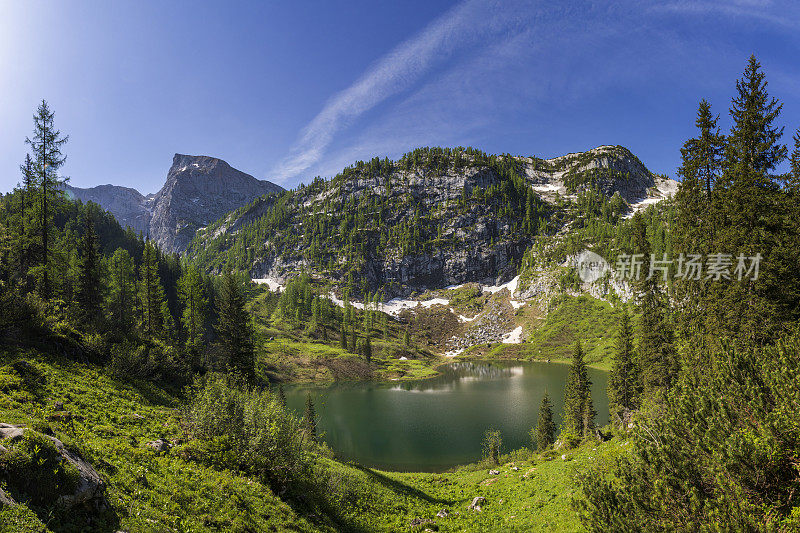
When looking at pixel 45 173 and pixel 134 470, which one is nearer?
pixel 134 470

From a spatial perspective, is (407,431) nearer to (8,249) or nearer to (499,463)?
(499,463)

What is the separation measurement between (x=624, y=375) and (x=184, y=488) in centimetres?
5524

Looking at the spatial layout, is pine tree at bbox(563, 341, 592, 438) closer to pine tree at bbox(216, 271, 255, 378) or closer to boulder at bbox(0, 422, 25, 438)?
pine tree at bbox(216, 271, 255, 378)

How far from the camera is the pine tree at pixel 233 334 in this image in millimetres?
37562

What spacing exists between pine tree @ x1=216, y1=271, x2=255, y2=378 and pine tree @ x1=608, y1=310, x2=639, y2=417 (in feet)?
165

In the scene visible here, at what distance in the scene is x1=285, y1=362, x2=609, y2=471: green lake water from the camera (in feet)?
191

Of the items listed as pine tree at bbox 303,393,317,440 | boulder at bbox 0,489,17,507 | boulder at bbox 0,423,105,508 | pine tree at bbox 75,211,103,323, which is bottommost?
pine tree at bbox 303,393,317,440

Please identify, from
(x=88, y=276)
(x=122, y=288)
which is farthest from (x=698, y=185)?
(x=122, y=288)

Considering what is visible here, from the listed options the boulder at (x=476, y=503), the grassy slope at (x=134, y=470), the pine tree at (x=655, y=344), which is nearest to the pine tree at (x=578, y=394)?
the pine tree at (x=655, y=344)

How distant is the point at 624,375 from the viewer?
157ft

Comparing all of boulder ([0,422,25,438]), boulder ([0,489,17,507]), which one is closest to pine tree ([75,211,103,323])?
boulder ([0,422,25,438])

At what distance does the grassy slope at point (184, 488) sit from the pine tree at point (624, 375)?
2279cm

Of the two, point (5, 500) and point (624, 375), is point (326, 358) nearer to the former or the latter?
point (624, 375)

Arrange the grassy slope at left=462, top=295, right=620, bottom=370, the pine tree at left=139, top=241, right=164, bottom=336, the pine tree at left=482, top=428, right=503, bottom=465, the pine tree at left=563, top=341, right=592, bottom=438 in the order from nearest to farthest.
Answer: the pine tree at left=482, top=428, right=503, bottom=465, the pine tree at left=563, top=341, right=592, bottom=438, the pine tree at left=139, top=241, right=164, bottom=336, the grassy slope at left=462, top=295, right=620, bottom=370
